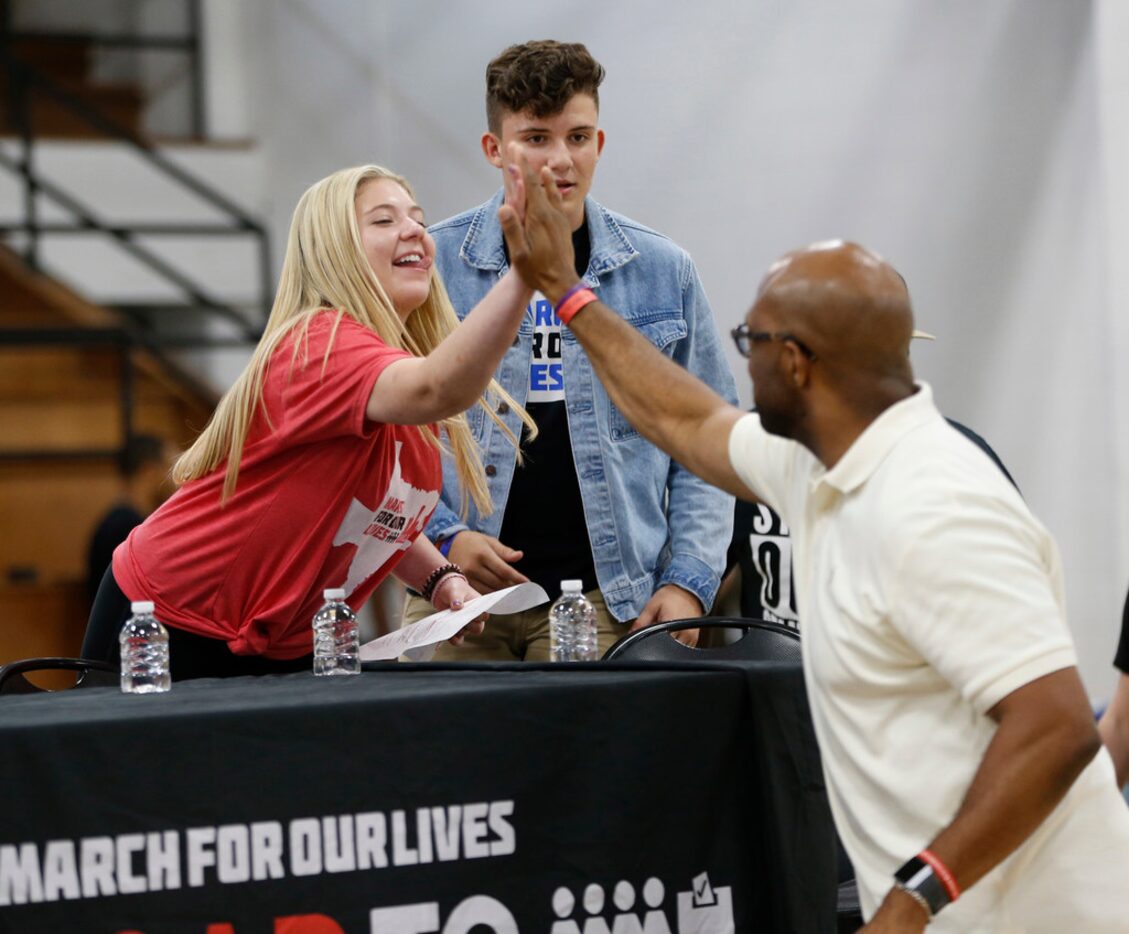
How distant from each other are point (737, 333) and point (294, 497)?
37.5 inches

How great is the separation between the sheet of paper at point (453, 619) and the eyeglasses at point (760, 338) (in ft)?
2.28

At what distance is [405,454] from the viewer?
268 centimetres

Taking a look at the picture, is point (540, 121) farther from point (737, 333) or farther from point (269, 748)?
point (269, 748)

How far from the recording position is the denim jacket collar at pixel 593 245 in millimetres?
3297

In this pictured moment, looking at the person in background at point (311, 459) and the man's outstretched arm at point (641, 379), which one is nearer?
the man's outstretched arm at point (641, 379)

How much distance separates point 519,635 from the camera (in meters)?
3.22

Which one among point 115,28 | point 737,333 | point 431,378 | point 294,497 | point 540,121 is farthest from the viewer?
point 115,28

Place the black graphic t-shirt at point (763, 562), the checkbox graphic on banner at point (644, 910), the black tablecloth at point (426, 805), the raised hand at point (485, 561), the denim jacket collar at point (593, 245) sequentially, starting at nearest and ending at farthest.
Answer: the black tablecloth at point (426, 805) → the checkbox graphic on banner at point (644, 910) → the raised hand at point (485, 561) → the denim jacket collar at point (593, 245) → the black graphic t-shirt at point (763, 562)

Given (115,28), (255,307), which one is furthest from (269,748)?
(115,28)

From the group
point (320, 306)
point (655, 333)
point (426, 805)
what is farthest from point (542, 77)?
point (426, 805)

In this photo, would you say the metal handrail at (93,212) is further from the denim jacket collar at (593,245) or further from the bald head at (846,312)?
the bald head at (846,312)

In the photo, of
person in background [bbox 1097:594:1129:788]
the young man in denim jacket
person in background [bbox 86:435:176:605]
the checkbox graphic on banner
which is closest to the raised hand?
the young man in denim jacket

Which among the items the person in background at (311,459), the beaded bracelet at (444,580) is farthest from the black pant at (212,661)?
the beaded bracelet at (444,580)

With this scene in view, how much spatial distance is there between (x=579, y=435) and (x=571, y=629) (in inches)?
22.3
